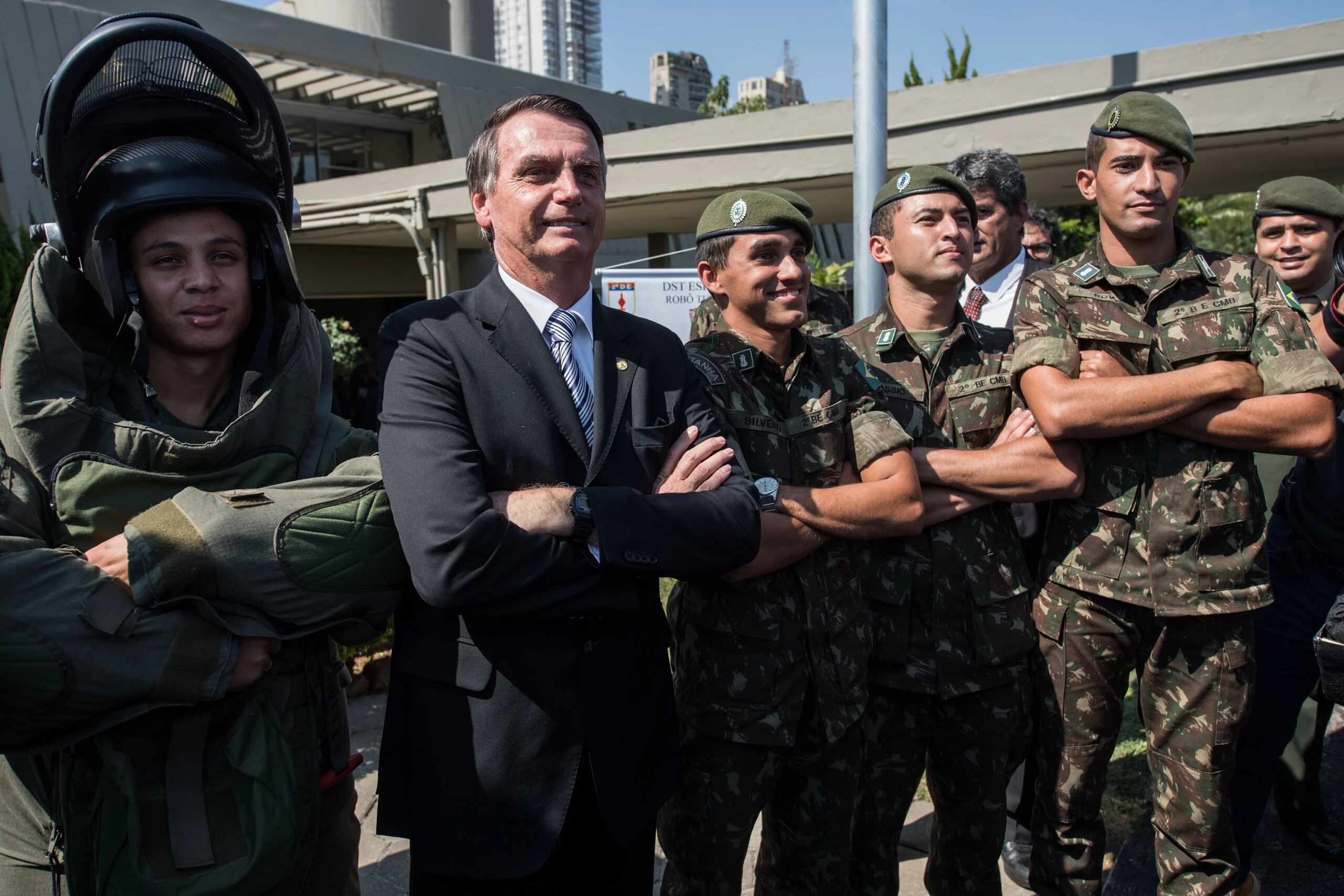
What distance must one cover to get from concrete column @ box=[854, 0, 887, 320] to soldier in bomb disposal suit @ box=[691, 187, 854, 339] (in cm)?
19

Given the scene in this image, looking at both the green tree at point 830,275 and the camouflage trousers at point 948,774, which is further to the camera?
→ the green tree at point 830,275

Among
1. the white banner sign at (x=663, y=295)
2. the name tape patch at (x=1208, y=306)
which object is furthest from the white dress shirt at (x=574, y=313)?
the white banner sign at (x=663, y=295)

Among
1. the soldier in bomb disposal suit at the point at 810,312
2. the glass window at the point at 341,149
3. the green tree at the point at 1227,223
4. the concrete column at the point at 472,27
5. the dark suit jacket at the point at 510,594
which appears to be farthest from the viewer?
the concrete column at the point at 472,27

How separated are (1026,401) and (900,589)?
2.28ft

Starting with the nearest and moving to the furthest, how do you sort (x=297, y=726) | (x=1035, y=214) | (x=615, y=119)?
1. (x=297, y=726)
2. (x=1035, y=214)
3. (x=615, y=119)

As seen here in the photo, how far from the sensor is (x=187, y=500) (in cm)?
169

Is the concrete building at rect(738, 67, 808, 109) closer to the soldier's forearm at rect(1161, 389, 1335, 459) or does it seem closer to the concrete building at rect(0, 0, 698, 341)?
the concrete building at rect(0, 0, 698, 341)

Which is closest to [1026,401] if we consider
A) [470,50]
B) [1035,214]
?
[1035,214]

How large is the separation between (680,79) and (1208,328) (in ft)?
369

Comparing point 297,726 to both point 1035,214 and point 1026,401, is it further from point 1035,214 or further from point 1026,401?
point 1035,214

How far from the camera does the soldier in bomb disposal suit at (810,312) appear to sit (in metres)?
2.89

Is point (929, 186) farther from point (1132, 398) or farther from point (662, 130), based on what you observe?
point (662, 130)

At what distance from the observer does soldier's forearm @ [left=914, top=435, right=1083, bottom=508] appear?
2.57 meters

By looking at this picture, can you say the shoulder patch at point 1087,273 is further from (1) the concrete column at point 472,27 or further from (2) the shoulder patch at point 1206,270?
(1) the concrete column at point 472,27
